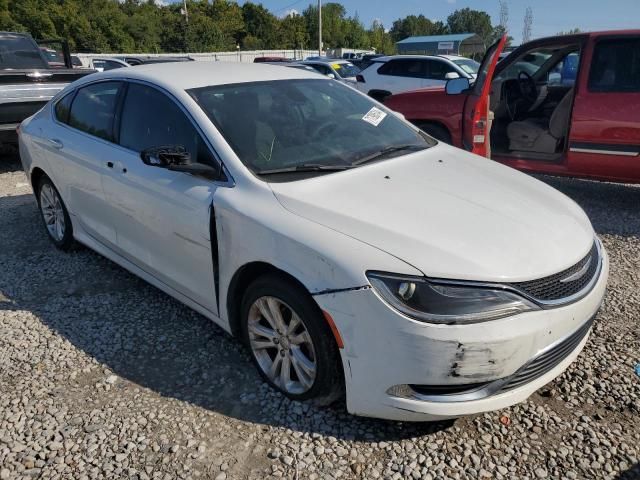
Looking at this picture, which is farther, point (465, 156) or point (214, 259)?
point (465, 156)

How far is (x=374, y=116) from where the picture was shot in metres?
3.61

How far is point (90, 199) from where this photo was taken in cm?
387

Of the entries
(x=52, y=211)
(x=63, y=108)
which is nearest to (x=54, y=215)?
(x=52, y=211)

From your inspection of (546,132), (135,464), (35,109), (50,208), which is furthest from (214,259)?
(35,109)

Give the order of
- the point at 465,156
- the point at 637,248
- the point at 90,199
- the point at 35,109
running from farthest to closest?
the point at 35,109 < the point at 637,248 < the point at 90,199 < the point at 465,156

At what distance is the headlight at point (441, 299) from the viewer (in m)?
2.07

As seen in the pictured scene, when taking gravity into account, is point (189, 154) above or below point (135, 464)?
above

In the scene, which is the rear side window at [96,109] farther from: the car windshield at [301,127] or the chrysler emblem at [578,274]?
the chrysler emblem at [578,274]

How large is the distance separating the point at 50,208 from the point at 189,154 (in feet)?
8.27

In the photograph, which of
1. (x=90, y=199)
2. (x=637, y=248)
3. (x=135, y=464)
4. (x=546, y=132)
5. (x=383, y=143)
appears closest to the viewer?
(x=135, y=464)

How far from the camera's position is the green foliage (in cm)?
5797

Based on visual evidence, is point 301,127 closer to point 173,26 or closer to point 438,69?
point 438,69

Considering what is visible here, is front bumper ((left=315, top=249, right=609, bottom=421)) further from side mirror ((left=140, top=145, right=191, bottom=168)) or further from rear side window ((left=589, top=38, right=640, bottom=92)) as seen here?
rear side window ((left=589, top=38, right=640, bottom=92))

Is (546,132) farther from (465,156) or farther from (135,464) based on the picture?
(135,464)
